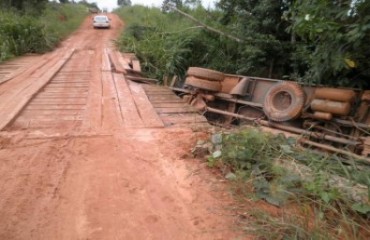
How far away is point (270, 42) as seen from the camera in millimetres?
9234

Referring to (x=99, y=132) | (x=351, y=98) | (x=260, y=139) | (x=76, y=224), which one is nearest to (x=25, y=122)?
A: (x=99, y=132)

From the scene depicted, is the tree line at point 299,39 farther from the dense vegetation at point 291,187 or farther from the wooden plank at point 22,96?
the wooden plank at point 22,96

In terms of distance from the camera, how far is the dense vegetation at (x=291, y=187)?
7.97 feet

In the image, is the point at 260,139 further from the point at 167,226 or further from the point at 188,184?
the point at 167,226

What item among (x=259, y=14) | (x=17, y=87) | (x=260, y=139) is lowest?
(x=17, y=87)

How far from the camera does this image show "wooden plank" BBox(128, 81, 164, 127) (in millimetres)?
4953

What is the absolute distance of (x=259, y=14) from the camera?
31.6 ft

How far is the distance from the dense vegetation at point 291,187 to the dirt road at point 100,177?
26 cm

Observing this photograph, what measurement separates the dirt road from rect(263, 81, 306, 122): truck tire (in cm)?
265

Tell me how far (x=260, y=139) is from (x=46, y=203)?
222 centimetres

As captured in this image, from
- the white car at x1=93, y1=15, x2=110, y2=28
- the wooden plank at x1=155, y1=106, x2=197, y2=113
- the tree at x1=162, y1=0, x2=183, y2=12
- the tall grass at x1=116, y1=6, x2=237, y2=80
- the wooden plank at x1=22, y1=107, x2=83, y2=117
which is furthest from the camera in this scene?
the white car at x1=93, y1=15, x2=110, y2=28

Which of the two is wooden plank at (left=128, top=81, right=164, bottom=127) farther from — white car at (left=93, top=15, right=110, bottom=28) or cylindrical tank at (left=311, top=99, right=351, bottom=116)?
white car at (left=93, top=15, right=110, bottom=28)

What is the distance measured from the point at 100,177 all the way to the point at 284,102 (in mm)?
4703

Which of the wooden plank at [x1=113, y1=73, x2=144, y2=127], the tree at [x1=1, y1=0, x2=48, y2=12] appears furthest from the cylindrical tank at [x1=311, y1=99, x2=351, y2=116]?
the tree at [x1=1, y1=0, x2=48, y2=12]
